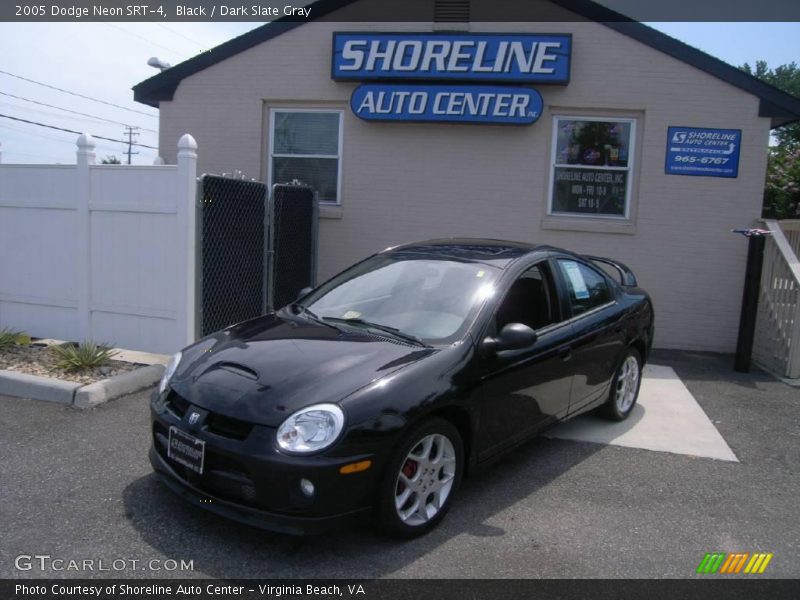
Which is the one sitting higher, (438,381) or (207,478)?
(438,381)

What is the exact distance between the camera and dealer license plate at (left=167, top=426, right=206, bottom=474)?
3373 millimetres

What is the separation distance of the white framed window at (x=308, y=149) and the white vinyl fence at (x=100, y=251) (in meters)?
3.39

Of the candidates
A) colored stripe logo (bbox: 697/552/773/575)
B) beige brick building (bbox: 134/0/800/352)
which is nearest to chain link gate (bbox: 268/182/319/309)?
beige brick building (bbox: 134/0/800/352)

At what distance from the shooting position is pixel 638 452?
16.8ft

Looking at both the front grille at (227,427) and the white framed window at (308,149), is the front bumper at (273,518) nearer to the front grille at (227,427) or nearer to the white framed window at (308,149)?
the front grille at (227,427)

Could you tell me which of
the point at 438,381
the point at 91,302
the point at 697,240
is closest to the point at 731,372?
the point at 697,240

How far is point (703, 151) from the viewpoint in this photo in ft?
28.7

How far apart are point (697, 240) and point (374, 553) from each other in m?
7.06

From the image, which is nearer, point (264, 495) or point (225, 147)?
point (264, 495)

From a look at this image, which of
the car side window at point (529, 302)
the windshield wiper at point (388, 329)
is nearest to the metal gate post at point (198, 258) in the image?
the windshield wiper at point (388, 329)

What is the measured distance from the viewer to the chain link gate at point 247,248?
265 inches

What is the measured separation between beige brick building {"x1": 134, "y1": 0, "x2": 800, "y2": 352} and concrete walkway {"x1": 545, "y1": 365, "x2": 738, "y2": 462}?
2.85 metres

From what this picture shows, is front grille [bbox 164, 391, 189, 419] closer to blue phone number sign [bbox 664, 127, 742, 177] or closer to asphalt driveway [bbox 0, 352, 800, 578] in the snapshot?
asphalt driveway [bbox 0, 352, 800, 578]

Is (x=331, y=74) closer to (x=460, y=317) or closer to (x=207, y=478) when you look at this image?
(x=460, y=317)
